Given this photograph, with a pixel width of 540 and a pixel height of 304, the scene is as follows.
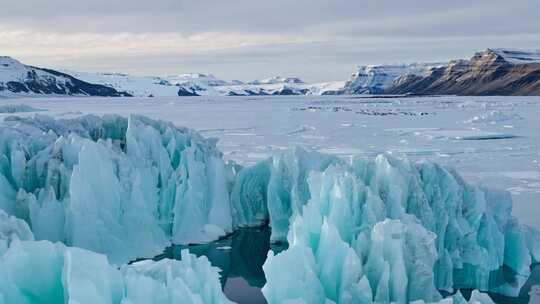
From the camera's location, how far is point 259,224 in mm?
11383

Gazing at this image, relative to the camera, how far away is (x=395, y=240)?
609 centimetres

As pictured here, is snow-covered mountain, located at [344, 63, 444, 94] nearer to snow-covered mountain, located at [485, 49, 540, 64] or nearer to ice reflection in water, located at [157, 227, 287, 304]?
snow-covered mountain, located at [485, 49, 540, 64]

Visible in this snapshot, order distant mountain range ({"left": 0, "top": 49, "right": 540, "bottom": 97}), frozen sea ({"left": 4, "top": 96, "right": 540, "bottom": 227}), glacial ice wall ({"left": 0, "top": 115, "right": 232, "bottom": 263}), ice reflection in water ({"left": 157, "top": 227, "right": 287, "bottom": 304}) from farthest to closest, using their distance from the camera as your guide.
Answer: distant mountain range ({"left": 0, "top": 49, "right": 540, "bottom": 97}) → frozen sea ({"left": 4, "top": 96, "right": 540, "bottom": 227}) → glacial ice wall ({"left": 0, "top": 115, "right": 232, "bottom": 263}) → ice reflection in water ({"left": 157, "top": 227, "right": 287, "bottom": 304})

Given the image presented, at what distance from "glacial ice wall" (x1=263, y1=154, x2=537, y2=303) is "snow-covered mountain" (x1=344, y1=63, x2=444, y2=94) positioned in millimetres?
146296

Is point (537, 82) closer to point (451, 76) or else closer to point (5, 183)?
point (451, 76)

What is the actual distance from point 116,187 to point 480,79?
325 ft

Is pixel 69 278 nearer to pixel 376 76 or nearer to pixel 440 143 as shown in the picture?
pixel 440 143

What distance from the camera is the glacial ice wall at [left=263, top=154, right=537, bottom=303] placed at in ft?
19.3

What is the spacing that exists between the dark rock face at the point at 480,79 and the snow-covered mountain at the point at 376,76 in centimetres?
2478

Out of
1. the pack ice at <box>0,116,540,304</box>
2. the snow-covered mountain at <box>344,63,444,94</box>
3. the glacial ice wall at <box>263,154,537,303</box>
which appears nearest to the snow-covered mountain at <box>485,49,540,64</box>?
the snow-covered mountain at <box>344,63,444,94</box>

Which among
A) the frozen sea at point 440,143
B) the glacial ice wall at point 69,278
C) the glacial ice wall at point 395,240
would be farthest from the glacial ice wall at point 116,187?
the glacial ice wall at point 69,278

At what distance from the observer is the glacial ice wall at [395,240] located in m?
5.87

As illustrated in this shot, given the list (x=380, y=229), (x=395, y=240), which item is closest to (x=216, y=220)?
(x=380, y=229)

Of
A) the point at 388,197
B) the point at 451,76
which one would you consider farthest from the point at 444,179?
the point at 451,76
